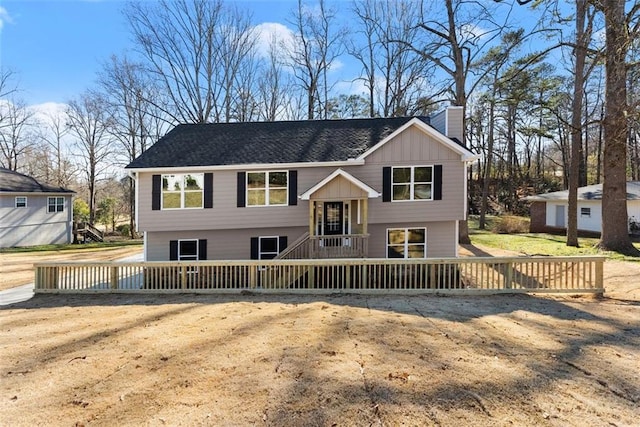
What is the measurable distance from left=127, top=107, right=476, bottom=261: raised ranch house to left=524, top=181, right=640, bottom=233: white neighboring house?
15.8 metres

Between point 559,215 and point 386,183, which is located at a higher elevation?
point 386,183

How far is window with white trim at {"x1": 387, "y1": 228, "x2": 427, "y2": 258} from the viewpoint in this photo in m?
13.1

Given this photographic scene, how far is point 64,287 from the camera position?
9.69 m

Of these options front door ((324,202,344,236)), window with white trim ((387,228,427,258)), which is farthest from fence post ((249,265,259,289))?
window with white trim ((387,228,427,258))

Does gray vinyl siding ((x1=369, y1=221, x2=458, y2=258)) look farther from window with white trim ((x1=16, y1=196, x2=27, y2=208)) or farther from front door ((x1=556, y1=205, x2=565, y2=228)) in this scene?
window with white trim ((x1=16, y1=196, x2=27, y2=208))

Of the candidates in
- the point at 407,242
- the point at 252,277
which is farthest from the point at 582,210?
the point at 252,277

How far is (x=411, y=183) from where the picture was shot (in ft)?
41.2

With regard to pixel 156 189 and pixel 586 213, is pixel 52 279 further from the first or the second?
pixel 586 213

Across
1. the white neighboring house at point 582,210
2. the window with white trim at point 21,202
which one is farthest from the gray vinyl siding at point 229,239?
the window with white trim at point 21,202

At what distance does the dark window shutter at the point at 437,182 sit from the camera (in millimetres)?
12484

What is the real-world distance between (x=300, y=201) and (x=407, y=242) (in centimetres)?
443

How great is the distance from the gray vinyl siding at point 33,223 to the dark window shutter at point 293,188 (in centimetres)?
2195

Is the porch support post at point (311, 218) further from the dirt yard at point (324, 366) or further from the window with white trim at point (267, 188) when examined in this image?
the dirt yard at point (324, 366)

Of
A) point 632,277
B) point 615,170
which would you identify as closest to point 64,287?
point 632,277
